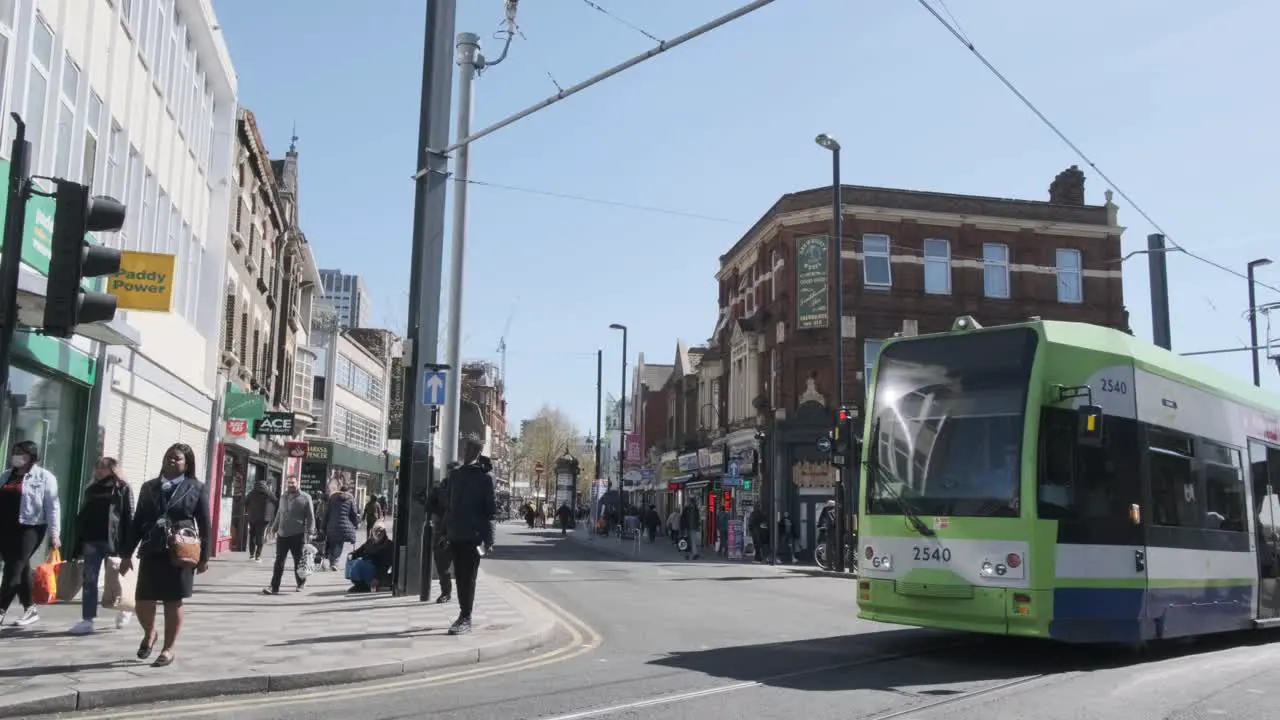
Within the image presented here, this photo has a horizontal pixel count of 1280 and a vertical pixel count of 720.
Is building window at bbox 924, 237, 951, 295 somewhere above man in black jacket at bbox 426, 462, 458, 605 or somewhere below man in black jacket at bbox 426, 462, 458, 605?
above

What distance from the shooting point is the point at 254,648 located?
358 inches

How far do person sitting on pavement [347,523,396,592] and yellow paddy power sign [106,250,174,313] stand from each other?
14.5ft

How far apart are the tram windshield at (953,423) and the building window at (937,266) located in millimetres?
26719

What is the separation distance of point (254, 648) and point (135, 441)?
9588mm

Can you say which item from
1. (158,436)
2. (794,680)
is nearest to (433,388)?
(794,680)

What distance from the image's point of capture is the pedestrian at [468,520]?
34.0 feet

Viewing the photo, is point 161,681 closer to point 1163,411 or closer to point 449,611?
point 449,611

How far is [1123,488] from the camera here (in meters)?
9.91

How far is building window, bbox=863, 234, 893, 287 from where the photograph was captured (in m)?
35.9

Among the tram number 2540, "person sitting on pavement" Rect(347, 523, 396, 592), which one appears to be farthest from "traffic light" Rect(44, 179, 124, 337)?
"person sitting on pavement" Rect(347, 523, 396, 592)

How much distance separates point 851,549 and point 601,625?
15.1 meters

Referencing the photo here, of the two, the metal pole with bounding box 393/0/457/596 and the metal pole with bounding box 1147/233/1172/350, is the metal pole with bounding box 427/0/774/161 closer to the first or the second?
the metal pole with bounding box 393/0/457/596

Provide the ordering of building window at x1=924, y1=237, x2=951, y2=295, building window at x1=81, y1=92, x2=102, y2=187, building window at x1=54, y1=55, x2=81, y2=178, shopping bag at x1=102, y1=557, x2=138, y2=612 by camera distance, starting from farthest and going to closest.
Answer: building window at x1=924, y1=237, x2=951, y2=295 → building window at x1=81, y1=92, x2=102, y2=187 → building window at x1=54, y1=55, x2=81, y2=178 → shopping bag at x1=102, y1=557, x2=138, y2=612

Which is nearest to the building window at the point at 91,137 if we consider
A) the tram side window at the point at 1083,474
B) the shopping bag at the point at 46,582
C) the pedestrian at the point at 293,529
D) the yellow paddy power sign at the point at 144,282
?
the yellow paddy power sign at the point at 144,282
